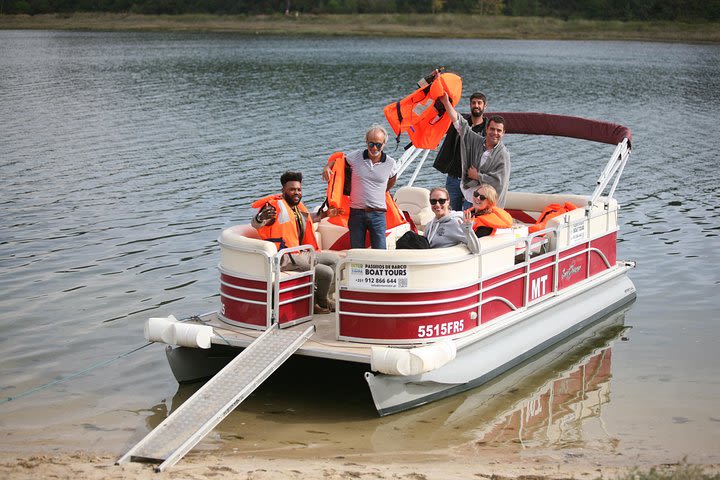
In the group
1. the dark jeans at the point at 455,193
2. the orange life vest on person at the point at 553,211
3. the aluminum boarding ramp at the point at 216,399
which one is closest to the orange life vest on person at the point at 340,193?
the dark jeans at the point at 455,193

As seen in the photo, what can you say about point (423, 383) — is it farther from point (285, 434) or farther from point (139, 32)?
point (139, 32)

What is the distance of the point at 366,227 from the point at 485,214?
3.42ft

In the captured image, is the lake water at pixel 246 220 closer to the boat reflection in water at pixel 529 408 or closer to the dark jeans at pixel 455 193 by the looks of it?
the boat reflection in water at pixel 529 408

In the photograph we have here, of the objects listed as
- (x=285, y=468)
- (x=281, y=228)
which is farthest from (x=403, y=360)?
(x=281, y=228)

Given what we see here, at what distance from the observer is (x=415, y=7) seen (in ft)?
246

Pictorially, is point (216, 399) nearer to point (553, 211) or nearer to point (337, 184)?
point (337, 184)

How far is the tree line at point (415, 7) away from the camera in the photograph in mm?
66375

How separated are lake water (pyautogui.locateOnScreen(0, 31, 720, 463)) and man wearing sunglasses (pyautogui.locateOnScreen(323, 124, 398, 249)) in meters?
1.32

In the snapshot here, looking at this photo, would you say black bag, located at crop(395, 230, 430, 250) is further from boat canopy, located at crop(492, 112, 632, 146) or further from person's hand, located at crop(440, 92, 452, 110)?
boat canopy, located at crop(492, 112, 632, 146)

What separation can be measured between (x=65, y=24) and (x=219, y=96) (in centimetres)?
5200

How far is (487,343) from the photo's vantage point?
9.08 meters

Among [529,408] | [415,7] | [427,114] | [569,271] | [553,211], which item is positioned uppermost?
[415,7]

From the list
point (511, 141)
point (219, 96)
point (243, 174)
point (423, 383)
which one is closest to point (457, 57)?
point (219, 96)

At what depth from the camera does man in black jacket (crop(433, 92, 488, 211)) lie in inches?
410
